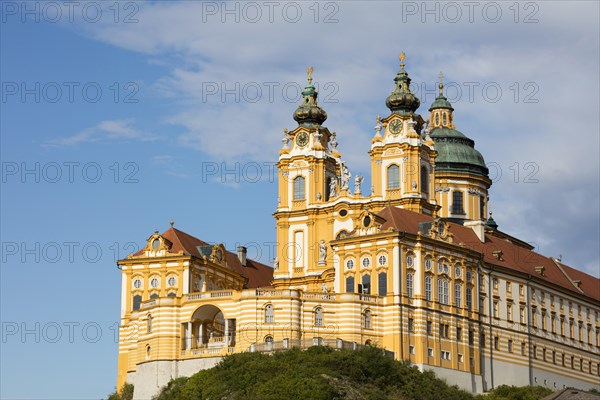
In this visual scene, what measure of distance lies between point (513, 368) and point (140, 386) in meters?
32.5

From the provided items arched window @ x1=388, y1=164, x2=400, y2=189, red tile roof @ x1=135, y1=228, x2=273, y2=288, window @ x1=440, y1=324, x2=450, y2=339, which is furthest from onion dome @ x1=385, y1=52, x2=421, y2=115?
window @ x1=440, y1=324, x2=450, y2=339

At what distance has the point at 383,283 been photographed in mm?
116750

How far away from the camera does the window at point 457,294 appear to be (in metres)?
120

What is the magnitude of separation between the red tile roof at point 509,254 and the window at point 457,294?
4.73m

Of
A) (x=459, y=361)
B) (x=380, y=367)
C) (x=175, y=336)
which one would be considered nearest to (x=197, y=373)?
(x=175, y=336)

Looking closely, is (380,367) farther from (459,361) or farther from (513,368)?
(513,368)

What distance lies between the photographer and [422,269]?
117 m

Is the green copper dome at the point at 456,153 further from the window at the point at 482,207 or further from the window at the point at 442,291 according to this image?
the window at the point at 442,291

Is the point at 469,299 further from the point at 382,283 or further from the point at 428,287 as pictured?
the point at 382,283

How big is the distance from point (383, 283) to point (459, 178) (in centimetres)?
3512

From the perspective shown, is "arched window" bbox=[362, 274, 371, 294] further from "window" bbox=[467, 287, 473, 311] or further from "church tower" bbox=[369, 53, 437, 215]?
"church tower" bbox=[369, 53, 437, 215]

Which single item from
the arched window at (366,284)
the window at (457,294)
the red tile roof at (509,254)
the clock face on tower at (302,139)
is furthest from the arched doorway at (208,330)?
the clock face on tower at (302,139)

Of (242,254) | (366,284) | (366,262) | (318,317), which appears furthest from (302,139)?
(318,317)

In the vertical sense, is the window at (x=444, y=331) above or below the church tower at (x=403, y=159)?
below
